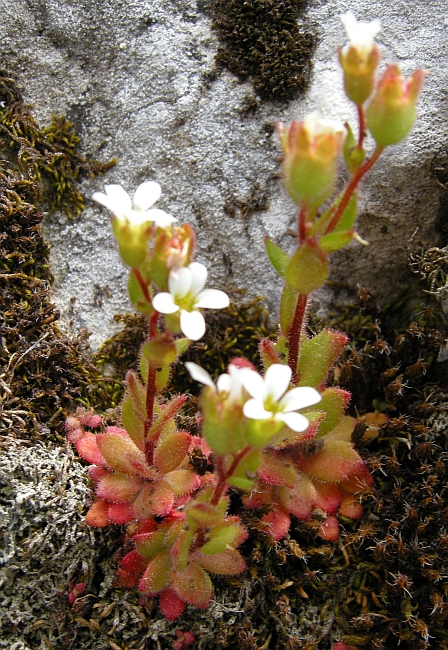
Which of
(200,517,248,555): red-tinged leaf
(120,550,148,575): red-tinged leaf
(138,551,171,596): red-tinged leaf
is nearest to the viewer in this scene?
(200,517,248,555): red-tinged leaf

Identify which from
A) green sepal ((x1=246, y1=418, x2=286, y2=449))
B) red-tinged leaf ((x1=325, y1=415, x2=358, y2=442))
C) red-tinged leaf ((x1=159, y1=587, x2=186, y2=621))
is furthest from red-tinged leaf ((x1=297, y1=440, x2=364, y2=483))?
green sepal ((x1=246, y1=418, x2=286, y2=449))

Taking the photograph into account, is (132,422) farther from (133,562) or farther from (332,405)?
(332,405)

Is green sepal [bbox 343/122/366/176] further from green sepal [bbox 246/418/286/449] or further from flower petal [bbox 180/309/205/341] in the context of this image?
green sepal [bbox 246/418/286/449]

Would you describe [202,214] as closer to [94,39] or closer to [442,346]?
[94,39]

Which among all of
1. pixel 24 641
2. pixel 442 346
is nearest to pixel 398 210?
pixel 442 346

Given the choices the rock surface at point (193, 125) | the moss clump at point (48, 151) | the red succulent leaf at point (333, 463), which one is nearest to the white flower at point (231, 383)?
the red succulent leaf at point (333, 463)

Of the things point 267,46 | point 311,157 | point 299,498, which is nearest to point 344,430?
point 299,498
